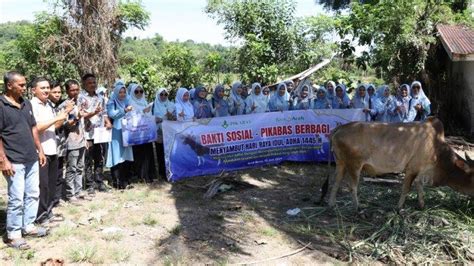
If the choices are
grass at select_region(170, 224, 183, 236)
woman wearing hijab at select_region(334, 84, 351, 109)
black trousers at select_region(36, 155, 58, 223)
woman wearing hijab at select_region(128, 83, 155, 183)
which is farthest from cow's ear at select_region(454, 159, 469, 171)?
black trousers at select_region(36, 155, 58, 223)

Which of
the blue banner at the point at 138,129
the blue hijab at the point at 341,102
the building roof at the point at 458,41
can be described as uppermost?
the building roof at the point at 458,41

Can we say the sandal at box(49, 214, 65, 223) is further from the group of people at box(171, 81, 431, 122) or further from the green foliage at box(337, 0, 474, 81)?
the green foliage at box(337, 0, 474, 81)

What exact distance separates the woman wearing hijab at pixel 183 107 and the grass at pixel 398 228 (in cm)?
276

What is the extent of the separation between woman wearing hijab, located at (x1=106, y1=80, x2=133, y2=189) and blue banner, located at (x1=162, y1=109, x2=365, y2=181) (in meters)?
0.75

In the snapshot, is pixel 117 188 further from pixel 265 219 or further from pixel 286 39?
pixel 286 39

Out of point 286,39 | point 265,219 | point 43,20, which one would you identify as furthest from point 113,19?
point 265,219

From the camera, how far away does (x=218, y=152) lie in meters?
8.22

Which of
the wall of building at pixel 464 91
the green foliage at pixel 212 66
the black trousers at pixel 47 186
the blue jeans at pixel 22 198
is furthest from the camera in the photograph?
the wall of building at pixel 464 91

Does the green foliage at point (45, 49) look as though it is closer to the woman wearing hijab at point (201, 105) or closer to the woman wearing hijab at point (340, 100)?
the woman wearing hijab at point (201, 105)

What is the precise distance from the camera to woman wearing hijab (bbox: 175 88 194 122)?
783 cm

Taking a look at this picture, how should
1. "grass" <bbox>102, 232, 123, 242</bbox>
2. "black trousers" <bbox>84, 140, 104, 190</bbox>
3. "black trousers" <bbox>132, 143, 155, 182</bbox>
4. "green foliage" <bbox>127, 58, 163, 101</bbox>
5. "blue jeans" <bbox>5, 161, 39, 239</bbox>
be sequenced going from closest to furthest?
"blue jeans" <bbox>5, 161, 39, 239</bbox> → "grass" <bbox>102, 232, 123, 242</bbox> → "black trousers" <bbox>84, 140, 104, 190</bbox> → "black trousers" <bbox>132, 143, 155, 182</bbox> → "green foliage" <bbox>127, 58, 163, 101</bbox>

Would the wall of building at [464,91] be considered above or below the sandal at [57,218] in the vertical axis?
above

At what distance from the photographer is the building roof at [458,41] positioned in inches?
430

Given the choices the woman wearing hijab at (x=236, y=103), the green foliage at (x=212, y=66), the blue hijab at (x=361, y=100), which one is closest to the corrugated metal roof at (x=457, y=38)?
the blue hijab at (x=361, y=100)
